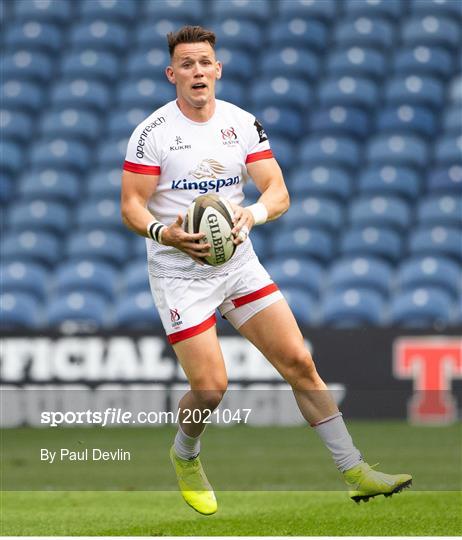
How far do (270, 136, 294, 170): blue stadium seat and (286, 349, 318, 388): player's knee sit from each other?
8969mm

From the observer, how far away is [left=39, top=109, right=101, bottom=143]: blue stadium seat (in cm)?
1659

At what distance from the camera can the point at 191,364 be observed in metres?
6.60

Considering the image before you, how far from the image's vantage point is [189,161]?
21.6 ft

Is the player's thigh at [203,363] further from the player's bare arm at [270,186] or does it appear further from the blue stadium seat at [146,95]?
the blue stadium seat at [146,95]

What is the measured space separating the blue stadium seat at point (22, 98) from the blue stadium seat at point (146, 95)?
113 centimetres

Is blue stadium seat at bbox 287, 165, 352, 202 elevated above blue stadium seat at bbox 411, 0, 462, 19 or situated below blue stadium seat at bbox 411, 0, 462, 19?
below

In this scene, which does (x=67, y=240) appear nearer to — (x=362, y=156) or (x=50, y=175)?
(x=50, y=175)

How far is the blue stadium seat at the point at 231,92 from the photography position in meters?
16.2

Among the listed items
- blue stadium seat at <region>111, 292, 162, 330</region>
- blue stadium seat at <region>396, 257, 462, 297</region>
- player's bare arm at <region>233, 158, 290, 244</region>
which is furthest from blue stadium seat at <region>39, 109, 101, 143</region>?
player's bare arm at <region>233, 158, 290, 244</region>

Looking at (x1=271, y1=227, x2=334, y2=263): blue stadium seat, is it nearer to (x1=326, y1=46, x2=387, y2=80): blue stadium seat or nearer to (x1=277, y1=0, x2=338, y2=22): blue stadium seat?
(x1=326, y1=46, x2=387, y2=80): blue stadium seat

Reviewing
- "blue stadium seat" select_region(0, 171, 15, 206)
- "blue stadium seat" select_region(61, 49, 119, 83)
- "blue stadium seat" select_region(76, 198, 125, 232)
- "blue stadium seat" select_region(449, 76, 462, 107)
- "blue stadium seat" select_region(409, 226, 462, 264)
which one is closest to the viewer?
"blue stadium seat" select_region(409, 226, 462, 264)

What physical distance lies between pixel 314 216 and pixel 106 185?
8.50 feet

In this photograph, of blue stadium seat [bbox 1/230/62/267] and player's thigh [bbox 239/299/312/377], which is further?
blue stadium seat [bbox 1/230/62/267]

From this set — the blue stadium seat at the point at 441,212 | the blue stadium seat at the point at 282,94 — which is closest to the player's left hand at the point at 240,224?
the blue stadium seat at the point at 441,212
